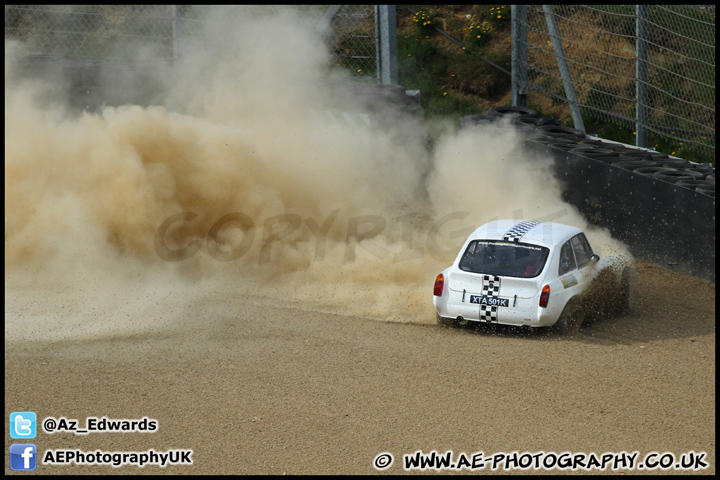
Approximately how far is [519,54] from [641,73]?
356 cm

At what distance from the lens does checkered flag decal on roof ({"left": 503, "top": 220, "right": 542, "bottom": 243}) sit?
30.2 ft

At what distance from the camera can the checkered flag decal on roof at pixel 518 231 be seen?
9.20 meters

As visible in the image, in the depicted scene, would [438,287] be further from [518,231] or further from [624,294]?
[624,294]

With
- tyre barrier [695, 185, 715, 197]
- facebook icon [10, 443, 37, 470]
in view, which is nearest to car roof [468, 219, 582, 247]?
tyre barrier [695, 185, 715, 197]

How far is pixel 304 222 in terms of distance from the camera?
12.3m

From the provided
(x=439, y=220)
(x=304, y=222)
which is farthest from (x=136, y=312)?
(x=439, y=220)

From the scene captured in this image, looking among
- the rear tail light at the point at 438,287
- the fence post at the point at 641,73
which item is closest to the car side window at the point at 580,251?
the rear tail light at the point at 438,287

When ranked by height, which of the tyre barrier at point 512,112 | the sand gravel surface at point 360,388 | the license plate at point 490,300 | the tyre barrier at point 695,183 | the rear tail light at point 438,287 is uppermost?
the tyre barrier at point 512,112

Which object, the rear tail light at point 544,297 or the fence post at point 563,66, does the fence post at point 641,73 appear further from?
the rear tail light at point 544,297

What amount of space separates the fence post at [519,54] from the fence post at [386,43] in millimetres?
3155

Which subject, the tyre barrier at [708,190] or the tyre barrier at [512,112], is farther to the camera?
the tyre barrier at [512,112]

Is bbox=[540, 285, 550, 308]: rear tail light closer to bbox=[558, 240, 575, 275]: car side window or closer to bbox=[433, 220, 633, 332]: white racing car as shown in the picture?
bbox=[433, 220, 633, 332]: white racing car

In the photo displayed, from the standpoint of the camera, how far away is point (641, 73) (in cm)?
1374

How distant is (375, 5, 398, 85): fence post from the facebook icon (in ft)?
34.7
